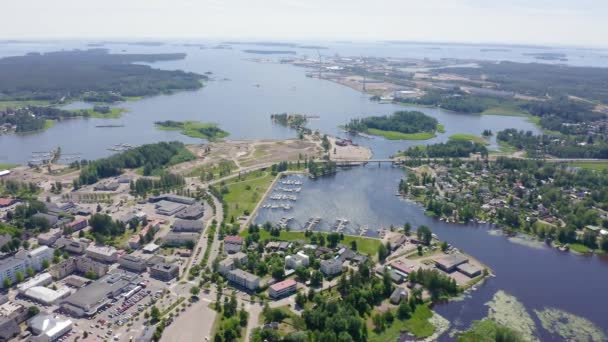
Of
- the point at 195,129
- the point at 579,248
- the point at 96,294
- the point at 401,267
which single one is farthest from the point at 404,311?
the point at 195,129

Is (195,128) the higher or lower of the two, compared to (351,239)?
higher

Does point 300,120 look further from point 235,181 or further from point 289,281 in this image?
point 289,281

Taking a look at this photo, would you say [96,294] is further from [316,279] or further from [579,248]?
[579,248]

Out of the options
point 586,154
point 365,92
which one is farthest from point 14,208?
point 365,92

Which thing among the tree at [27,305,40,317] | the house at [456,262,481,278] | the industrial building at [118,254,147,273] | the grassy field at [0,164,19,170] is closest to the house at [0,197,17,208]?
the grassy field at [0,164,19,170]

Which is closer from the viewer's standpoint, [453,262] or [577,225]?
[453,262]

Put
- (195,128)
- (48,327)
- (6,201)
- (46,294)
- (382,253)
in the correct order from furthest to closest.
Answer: (195,128) < (6,201) < (382,253) < (46,294) < (48,327)
